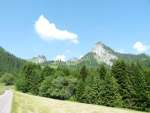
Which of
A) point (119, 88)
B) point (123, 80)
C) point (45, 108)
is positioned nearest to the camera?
point (45, 108)

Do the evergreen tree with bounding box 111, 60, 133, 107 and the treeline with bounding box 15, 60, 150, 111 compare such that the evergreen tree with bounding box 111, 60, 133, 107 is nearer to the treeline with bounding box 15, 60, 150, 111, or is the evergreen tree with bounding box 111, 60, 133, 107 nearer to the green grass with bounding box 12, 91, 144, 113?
the treeline with bounding box 15, 60, 150, 111

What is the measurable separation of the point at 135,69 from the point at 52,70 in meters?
51.1

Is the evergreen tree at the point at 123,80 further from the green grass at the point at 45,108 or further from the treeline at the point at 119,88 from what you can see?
the green grass at the point at 45,108

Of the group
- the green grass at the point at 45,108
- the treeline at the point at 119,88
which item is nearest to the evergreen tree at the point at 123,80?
the treeline at the point at 119,88

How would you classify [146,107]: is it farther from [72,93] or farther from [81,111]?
[81,111]

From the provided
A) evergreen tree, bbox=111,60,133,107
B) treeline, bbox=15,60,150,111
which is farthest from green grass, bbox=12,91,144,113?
evergreen tree, bbox=111,60,133,107

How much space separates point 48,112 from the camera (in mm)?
38844

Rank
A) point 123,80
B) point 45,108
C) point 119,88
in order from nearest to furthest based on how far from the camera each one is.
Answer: point 45,108
point 119,88
point 123,80

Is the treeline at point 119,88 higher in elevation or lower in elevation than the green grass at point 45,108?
higher

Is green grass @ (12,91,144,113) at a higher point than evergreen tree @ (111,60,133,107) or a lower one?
lower

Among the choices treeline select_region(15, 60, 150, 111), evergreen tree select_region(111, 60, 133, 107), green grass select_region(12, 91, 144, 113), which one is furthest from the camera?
evergreen tree select_region(111, 60, 133, 107)

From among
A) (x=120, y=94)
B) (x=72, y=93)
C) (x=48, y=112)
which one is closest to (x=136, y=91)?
(x=120, y=94)

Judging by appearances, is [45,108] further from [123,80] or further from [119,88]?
[123,80]

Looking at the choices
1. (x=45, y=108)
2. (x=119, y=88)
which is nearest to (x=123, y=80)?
(x=119, y=88)
